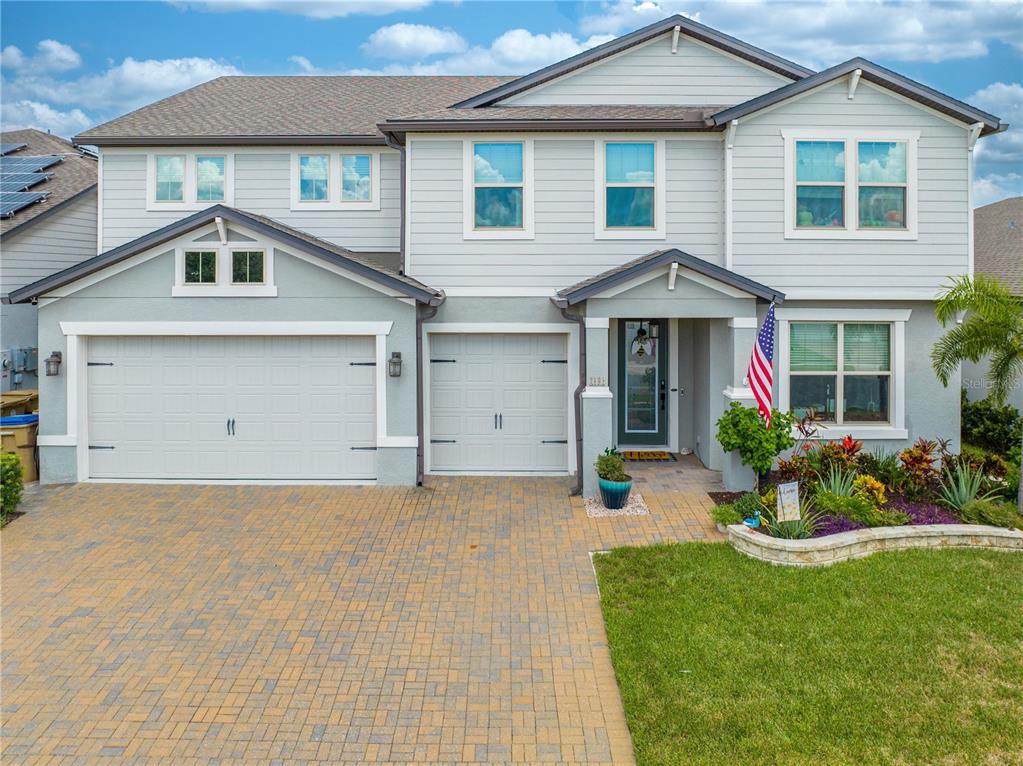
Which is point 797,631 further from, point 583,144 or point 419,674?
point 583,144

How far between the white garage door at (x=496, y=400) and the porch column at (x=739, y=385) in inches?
106

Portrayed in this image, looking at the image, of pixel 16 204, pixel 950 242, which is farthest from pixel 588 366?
pixel 16 204

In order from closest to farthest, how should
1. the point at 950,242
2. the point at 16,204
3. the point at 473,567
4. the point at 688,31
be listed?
the point at 473,567 < the point at 950,242 < the point at 688,31 < the point at 16,204

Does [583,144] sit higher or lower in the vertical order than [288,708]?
higher

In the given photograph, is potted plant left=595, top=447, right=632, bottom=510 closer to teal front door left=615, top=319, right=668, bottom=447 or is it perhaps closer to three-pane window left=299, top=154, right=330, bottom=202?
teal front door left=615, top=319, right=668, bottom=447

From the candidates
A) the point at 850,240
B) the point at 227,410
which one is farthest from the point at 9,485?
the point at 850,240

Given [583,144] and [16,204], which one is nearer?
[583,144]

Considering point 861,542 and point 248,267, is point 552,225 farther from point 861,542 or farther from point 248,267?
point 861,542

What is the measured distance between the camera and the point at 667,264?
36.7ft

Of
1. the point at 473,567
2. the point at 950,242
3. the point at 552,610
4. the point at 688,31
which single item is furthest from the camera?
the point at 688,31

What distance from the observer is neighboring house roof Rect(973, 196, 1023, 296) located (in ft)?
57.7

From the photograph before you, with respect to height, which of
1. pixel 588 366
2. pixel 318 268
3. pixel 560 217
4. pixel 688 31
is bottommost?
pixel 588 366

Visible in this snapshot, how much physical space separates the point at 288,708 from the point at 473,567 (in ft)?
10.2

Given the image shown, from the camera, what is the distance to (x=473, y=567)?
880 cm
